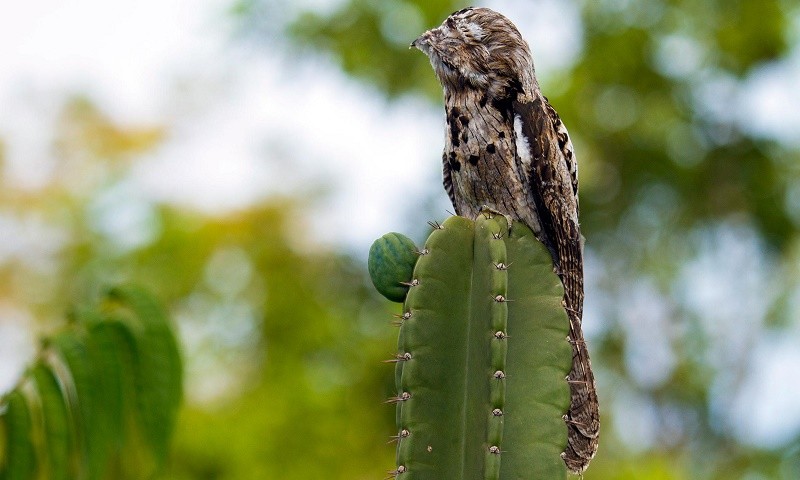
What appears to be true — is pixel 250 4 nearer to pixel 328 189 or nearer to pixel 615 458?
pixel 328 189

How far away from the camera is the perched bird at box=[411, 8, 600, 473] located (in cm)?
291

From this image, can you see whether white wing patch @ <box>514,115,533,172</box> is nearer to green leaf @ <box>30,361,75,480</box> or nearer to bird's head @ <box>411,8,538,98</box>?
bird's head @ <box>411,8,538,98</box>

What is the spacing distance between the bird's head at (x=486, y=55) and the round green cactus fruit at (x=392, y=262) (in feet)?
2.30

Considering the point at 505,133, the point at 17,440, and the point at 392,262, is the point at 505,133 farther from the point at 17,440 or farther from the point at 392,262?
the point at 17,440

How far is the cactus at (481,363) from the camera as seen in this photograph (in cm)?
224

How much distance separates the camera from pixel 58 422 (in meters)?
2.87

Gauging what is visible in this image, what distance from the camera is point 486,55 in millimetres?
2912

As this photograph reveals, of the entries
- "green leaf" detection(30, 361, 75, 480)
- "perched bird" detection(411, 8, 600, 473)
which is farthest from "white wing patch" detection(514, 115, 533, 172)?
"green leaf" detection(30, 361, 75, 480)

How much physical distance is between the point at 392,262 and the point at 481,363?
1.09ft

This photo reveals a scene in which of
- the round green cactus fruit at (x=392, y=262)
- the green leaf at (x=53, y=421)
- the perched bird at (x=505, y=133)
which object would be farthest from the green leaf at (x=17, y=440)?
the perched bird at (x=505, y=133)

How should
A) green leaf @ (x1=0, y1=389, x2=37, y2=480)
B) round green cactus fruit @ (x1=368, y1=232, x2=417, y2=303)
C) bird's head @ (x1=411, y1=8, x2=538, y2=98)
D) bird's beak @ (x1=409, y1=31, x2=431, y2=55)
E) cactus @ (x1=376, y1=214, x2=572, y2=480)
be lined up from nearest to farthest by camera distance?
cactus @ (x1=376, y1=214, x2=572, y2=480)
round green cactus fruit @ (x1=368, y1=232, x2=417, y2=303)
green leaf @ (x1=0, y1=389, x2=37, y2=480)
bird's head @ (x1=411, y1=8, x2=538, y2=98)
bird's beak @ (x1=409, y1=31, x2=431, y2=55)

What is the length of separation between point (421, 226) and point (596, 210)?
146 inches

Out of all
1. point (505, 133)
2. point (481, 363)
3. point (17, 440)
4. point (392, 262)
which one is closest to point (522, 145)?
point (505, 133)

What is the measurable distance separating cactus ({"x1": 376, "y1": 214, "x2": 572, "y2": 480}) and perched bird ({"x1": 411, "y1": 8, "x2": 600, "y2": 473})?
1.52ft
